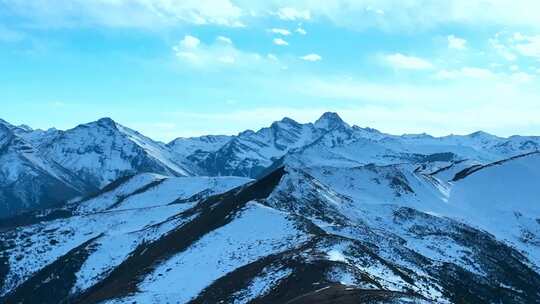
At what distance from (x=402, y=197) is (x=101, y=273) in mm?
78170

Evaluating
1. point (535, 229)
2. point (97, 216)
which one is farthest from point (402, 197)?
point (97, 216)

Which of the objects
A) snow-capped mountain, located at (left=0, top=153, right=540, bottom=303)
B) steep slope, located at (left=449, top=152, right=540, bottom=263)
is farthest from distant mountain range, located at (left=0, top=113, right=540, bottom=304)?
steep slope, located at (left=449, top=152, right=540, bottom=263)

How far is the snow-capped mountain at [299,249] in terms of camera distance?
2719 inches

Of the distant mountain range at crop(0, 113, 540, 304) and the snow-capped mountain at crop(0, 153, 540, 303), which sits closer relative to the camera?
the snow-capped mountain at crop(0, 153, 540, 303)

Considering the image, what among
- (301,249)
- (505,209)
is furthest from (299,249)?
(505,209)

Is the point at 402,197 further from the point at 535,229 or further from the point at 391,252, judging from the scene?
the point at 391,252

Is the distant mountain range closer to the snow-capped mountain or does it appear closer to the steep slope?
the snow-capped mountain

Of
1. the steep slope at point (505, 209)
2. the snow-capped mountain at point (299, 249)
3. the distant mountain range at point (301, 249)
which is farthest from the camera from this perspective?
the steep slope at point (505, 209)

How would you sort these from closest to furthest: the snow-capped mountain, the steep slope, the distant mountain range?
the snow-capped mountain < the distant mountain range < the steep slope

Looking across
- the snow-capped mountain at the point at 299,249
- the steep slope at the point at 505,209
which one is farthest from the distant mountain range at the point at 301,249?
the steep slope at the point at 505,209

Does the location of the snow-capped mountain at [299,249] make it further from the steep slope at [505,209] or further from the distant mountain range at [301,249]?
the steep slope at [505,209]

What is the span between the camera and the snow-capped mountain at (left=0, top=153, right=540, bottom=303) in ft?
227

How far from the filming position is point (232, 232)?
96.7 metres

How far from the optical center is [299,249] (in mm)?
77625
